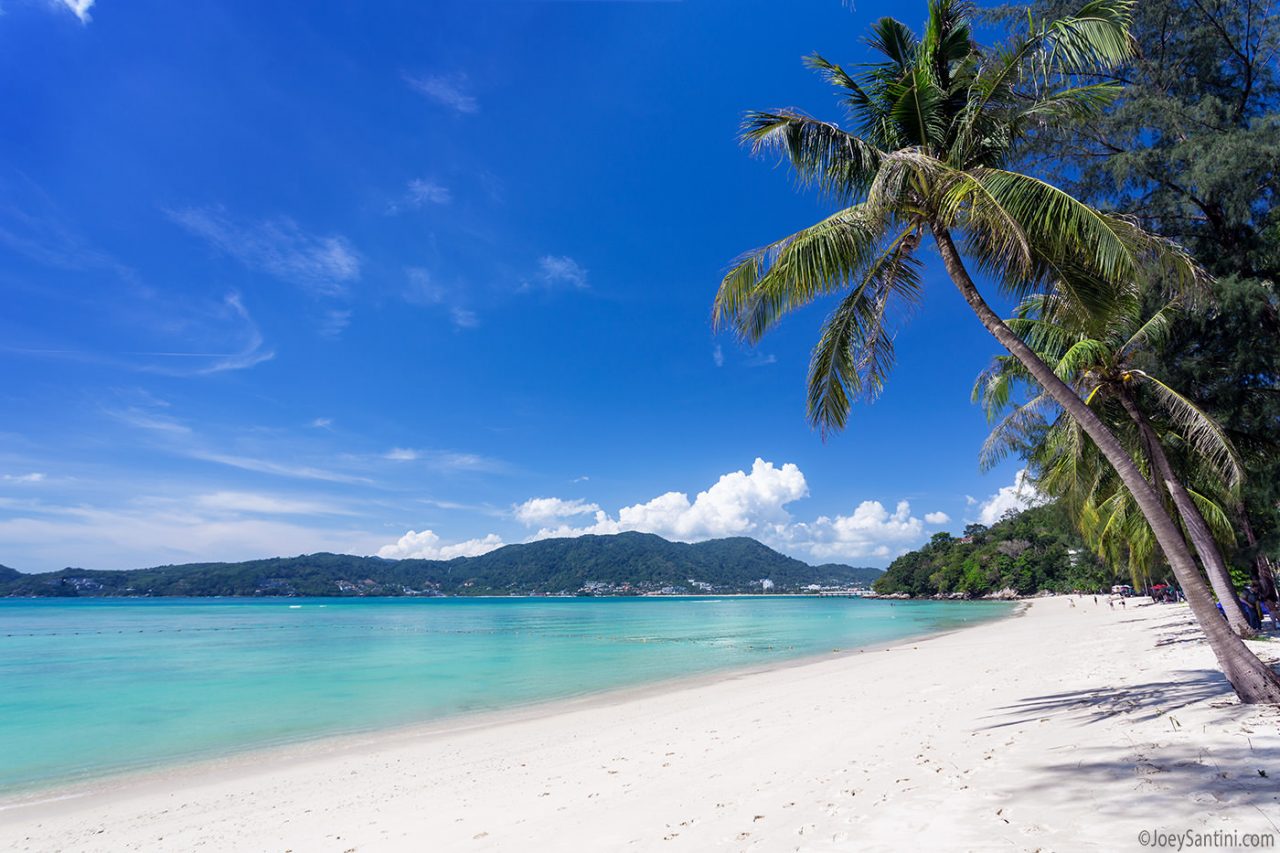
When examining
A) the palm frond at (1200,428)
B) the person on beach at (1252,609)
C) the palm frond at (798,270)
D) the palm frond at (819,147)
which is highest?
the palm frond at (819,147)

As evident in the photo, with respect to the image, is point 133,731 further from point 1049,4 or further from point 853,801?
point 1049,4

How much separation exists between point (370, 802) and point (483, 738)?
4.04 metres

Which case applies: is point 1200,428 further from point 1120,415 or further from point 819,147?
point 819,147

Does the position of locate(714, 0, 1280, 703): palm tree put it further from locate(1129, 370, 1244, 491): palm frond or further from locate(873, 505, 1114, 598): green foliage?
locate(873, 505, 1114, 598): green foliage


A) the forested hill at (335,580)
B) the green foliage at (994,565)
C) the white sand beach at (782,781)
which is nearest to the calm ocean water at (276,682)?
the white sand beach at (782,781)

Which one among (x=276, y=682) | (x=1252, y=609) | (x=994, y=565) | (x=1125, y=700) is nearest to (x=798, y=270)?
(x=1125, y=700)

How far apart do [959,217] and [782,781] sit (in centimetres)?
616

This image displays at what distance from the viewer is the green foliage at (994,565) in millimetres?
82750

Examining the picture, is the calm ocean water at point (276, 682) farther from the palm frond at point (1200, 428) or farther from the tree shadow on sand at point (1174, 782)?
the palm frond at point (1200, 428)

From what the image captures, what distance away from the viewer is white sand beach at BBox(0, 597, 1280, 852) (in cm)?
411

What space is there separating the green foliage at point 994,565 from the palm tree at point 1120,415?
56101mm

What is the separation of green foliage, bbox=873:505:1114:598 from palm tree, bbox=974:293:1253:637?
56.1m

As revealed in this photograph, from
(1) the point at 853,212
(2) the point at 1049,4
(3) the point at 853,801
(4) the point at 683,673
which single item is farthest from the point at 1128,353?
(4) the point at 683,673

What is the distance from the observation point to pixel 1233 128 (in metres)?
8.41
